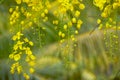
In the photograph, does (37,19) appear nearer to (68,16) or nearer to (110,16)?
(68,16)

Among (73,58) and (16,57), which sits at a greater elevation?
(16,57)

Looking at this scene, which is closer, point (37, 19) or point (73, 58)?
point (37, 19)

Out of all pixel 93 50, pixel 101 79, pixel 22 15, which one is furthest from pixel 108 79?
pixel 22 15

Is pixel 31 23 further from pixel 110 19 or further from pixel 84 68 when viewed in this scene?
pixel 84 68

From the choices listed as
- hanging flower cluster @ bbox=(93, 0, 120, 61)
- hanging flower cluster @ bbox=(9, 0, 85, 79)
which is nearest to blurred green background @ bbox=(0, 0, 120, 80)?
hanging flower cluster @ bbox=(9, 0, 85, 79)

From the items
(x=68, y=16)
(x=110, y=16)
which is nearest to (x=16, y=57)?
(x=68, y=16)

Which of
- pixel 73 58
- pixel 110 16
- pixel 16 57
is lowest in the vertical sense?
pixel 73 58

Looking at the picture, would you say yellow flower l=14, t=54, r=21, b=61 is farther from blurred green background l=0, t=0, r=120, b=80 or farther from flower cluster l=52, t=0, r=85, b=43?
blurred green background l=0, t=0, r=120, b=80

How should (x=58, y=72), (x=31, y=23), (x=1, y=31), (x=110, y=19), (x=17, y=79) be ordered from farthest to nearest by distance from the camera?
(x=58, y=72)
(x=1, y=31)
(x=17, y=79)
(x=31, y=23)
(x=110, y=19)
